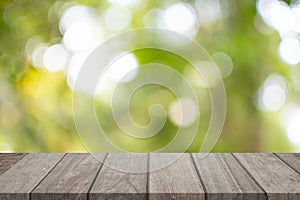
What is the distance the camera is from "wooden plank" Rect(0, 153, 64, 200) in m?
1.02

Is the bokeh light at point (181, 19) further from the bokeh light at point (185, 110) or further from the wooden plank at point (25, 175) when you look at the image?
the wooden plank at point (25, 175)

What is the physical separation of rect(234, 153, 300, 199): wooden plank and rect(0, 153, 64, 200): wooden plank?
447 mm

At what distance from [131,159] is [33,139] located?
1.92 meters

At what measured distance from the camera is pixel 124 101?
3.14 m

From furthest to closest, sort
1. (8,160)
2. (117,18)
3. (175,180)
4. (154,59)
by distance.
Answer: (117,18)
(154,59)
(8,160)
(175,180)

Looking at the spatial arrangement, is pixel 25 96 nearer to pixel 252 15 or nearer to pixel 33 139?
pixel 33 139

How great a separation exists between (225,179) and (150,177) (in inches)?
6.0

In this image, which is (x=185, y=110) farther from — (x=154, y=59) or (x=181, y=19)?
(x=181, y=19)

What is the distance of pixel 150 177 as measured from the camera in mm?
1133

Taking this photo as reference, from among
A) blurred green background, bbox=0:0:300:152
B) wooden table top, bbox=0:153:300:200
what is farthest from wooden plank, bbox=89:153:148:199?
blurred green background, bbox=0:0:300:152

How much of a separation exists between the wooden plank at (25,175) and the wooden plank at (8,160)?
13mm

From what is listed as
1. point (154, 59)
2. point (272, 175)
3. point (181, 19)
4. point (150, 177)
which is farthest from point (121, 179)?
point (181, 19)

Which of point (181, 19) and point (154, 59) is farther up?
point (181, 19)

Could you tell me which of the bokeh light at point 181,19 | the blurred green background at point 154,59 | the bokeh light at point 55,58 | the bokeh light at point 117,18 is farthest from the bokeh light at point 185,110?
the bokeh light at point 55,58
